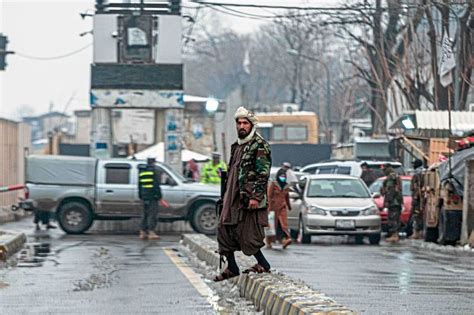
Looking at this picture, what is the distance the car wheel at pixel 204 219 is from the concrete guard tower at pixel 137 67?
23.2 ft

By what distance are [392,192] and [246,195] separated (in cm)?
1405

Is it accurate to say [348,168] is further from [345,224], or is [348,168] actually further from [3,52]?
[3,52]

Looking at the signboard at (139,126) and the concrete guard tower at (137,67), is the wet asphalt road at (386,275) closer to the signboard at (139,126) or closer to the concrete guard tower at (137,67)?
the concrete guard tower at (137,67)

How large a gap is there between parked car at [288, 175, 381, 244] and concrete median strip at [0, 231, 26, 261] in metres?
6.29

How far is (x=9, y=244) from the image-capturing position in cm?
1912

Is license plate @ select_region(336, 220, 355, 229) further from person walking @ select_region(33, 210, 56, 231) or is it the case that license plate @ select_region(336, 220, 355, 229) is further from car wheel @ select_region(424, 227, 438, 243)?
person walking @ select_region(33, 210, 56, 231)

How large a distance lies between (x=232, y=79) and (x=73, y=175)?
78.0 metres

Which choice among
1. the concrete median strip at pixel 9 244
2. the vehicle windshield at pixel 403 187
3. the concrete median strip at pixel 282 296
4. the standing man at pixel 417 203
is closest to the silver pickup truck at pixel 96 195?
the vehicle windshield at pixel 403 187

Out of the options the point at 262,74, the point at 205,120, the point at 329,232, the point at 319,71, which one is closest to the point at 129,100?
the point at 329,232

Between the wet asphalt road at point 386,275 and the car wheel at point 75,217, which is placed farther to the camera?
the car wheel at point 75,217

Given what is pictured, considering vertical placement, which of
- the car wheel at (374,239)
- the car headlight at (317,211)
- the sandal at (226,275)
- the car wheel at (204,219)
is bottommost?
the car wheel at (374,239)

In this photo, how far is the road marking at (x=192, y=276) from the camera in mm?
13461

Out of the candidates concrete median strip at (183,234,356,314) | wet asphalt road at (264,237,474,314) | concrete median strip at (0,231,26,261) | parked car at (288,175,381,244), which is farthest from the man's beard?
parked car at (288,175,381,244)

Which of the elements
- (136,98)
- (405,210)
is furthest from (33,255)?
(136,98)
